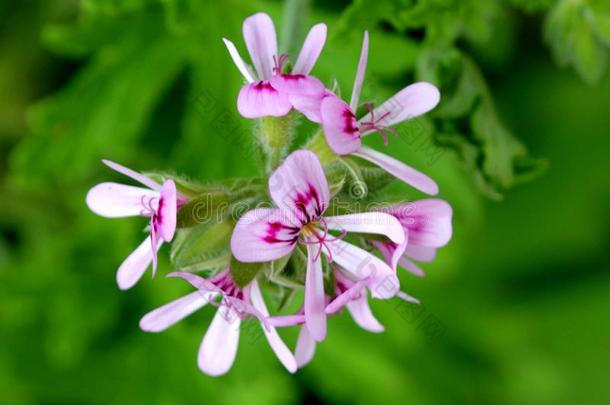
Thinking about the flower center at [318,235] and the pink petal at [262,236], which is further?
the flower center at [318,235]

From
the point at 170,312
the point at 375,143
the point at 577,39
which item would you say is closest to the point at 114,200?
the point at 170,312

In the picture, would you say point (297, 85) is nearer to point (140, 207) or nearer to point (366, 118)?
point (366, 118)

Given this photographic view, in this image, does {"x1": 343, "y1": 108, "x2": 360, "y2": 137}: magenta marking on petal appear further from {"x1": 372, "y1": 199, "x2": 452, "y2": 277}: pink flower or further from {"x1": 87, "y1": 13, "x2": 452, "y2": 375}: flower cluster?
{"x1": 372, "y1": 199, "x2": 452, "y2": 277}: pink flower

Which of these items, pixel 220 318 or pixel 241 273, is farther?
pixel 220 318

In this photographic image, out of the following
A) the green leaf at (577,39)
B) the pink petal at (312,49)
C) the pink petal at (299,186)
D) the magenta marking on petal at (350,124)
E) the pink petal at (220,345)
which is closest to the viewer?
the pink petal at (299,186)

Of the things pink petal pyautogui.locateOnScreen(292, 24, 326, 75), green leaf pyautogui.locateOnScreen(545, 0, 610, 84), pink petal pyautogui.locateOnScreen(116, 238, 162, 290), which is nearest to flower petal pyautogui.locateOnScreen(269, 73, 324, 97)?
pink petal pyautogui.locateOnScreen(292, 24, 326, 75)

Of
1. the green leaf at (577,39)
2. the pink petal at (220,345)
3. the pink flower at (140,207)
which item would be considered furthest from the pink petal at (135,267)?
the green leaf at (577,39)

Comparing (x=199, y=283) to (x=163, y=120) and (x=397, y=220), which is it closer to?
(x=397, y=220)

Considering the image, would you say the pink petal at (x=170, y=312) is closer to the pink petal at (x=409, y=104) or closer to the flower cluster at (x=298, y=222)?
the flower cluster at (x=298, y=222)
